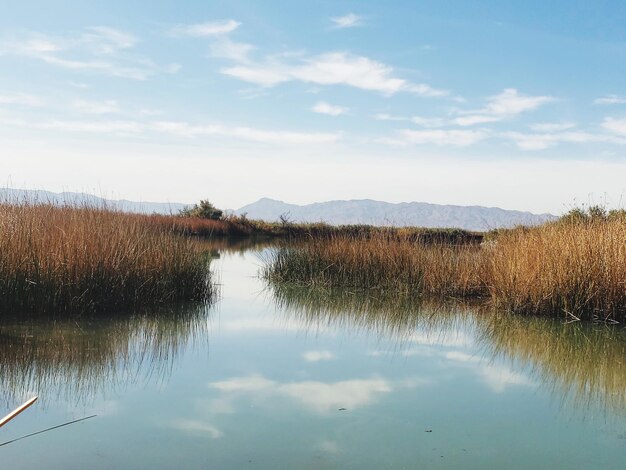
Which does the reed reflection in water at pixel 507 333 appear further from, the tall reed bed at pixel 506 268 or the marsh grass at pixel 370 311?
the tall reed bed at pixel 506 268

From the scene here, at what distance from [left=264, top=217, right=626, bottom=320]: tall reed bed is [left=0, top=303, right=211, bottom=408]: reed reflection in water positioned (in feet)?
11.3

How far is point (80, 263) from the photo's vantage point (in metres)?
6.08

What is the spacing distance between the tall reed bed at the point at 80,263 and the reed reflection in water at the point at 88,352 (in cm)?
28

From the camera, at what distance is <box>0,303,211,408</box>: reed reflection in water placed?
3.89 m

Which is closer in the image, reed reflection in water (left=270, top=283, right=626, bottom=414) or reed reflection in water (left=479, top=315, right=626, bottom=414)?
reed reflection in water (left=479, top=315, right=626, bottom=414)

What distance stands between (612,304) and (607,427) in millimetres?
3621

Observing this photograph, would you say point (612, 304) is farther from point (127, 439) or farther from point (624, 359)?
point (127, 439)

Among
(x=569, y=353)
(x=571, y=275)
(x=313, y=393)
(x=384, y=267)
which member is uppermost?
(x=571, y=275)

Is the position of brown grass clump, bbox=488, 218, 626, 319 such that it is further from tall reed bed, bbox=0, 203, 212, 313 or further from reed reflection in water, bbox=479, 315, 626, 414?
tall reed bed, bbox=0, 203, 212, 313

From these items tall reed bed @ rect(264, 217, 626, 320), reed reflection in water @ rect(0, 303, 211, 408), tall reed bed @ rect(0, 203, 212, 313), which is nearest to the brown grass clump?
tall reed bed @ rect(264, 217, 626, 320)

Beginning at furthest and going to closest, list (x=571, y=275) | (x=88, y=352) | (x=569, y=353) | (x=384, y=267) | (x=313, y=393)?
(x=384, y=267) → (x=571, y=275) → (x=569, y=353) → (x=88, y=352) → (x=313, y=393)

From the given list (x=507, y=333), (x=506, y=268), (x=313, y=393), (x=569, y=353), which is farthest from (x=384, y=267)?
(x=313, y=393)

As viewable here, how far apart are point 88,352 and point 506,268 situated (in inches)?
195

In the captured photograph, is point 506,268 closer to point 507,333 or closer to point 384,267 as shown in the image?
point 507,333
